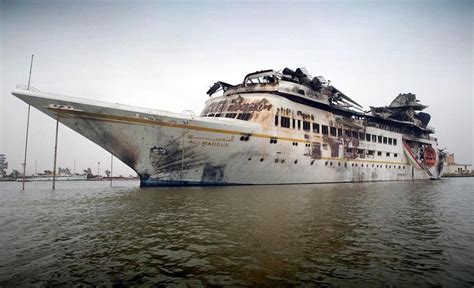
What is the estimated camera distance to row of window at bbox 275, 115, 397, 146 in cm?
2517

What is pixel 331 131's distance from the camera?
3039 cm

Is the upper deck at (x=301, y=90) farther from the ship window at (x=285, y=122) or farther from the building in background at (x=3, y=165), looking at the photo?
the building in background at (x=3, y=165)

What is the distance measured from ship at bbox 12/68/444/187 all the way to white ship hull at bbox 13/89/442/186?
0.22ft

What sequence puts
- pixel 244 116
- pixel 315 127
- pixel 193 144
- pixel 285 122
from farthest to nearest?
1. pixel 315 127
2. pixel 285 122
3. pixel 244 116
4. pixel 193 144

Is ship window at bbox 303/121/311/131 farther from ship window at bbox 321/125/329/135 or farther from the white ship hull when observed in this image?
ship window at bbox 321/125/329/135

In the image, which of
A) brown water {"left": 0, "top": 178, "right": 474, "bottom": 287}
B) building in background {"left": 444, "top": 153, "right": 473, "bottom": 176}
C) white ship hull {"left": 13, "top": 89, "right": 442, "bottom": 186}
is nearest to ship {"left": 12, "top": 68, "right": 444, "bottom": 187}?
white ship hull {"left": 13, "top": 89, "right": 442, "bottom": 186}

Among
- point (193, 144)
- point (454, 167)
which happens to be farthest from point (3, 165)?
point (454, 167)

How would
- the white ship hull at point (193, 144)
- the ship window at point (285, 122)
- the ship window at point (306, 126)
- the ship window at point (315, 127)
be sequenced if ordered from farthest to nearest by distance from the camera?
the ship window at point (315, 127) → the ship window at point (306, 126) → the ship window at point (285, 122) → the white ship hull at point (193, 144)

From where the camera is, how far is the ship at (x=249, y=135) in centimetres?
1775

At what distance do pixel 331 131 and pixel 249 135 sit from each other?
44.3ft

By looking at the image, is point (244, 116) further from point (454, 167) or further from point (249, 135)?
point (454, 167)

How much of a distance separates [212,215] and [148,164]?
12.4 metres

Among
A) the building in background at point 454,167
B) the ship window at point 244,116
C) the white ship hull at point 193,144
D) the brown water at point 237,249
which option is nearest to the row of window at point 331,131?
the white ship hull at point 193,144

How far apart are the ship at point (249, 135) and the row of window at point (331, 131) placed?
120 mm
